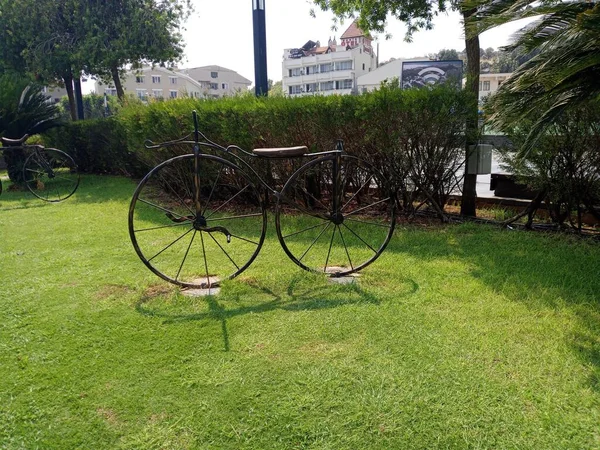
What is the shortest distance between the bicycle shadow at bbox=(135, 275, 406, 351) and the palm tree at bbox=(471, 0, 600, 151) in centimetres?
161

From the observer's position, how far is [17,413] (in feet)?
7.12

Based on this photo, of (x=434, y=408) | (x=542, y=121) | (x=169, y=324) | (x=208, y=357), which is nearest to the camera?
(x=434, y=408)

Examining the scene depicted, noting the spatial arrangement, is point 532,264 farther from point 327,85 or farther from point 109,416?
point 327,85

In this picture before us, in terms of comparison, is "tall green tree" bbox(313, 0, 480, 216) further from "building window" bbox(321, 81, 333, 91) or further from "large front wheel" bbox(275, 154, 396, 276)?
"building window" bbox(321, 81, 333, 91)

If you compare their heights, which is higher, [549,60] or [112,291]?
[549,60]

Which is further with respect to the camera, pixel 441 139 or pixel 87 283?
pixel 441 139

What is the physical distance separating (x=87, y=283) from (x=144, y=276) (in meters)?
0.44

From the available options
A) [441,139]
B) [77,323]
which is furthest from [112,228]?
[441,139]

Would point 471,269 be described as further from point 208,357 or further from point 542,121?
point 208,357

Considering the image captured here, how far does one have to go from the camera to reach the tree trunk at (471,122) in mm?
5387

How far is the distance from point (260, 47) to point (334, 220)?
202 inches

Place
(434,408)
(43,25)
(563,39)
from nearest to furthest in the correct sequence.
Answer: (434,408) → (563,39) → (43,25)

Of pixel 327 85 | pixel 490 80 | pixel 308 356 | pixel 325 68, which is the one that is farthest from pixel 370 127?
pixel 325 68

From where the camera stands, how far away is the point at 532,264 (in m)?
4.09
